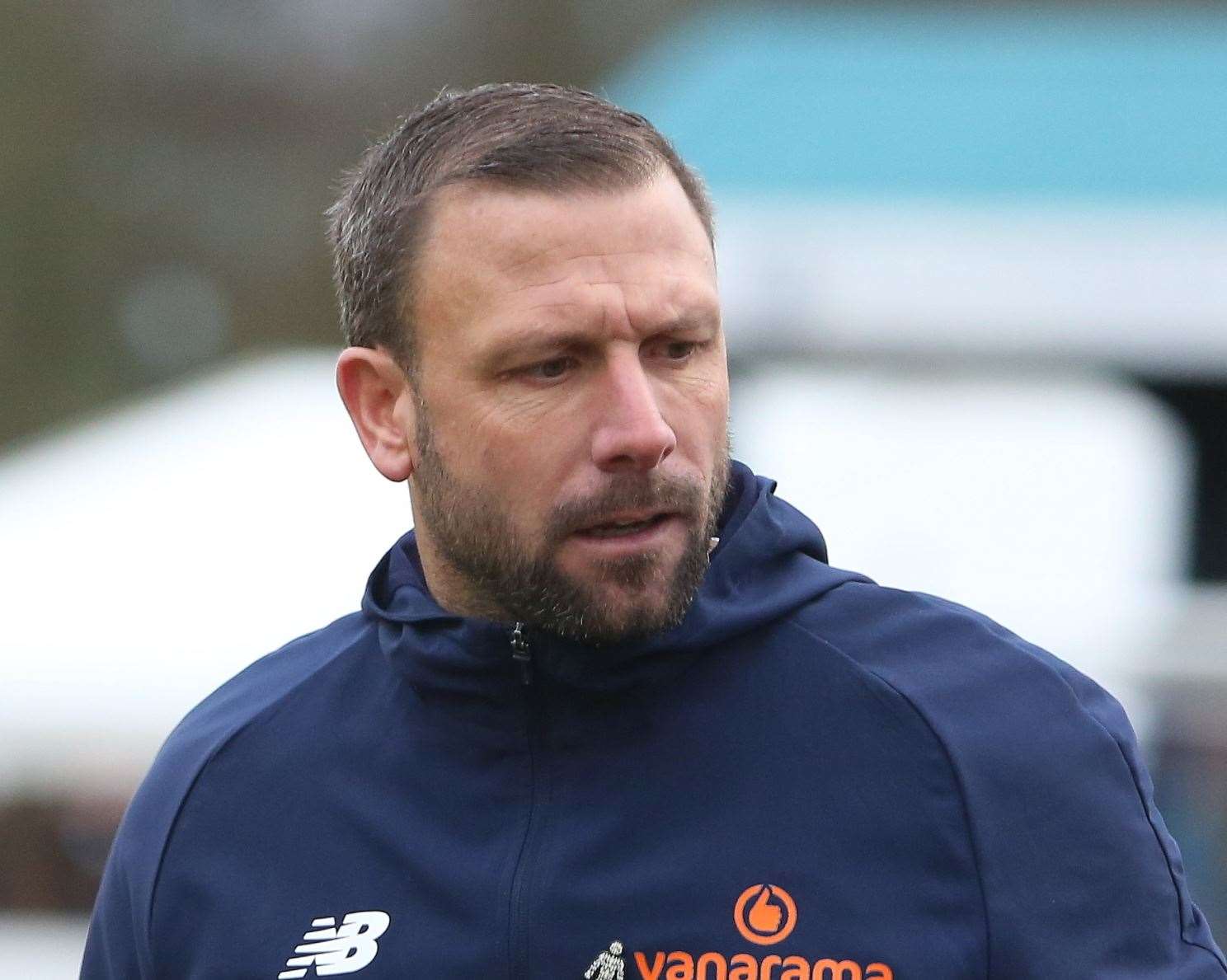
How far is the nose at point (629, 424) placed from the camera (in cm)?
211

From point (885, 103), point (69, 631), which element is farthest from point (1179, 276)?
point (69, 631)

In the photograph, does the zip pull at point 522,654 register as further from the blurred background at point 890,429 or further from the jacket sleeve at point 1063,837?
the blurred background at point 890,429

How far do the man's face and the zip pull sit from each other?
28 millimetres

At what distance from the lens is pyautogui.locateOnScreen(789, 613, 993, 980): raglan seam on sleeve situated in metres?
1.98

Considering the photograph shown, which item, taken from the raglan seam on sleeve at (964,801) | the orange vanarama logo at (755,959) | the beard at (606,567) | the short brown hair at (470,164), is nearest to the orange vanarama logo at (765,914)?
the orange vanarama logo at (755,959)

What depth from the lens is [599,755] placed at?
2191 mm

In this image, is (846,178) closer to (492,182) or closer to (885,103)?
(885,103)

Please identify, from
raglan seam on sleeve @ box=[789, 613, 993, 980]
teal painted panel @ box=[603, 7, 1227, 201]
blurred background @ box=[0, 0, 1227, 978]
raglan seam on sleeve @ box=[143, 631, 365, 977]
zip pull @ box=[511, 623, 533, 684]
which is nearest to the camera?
raglan seam on sleeve @ box=[789, 613, 993, 980]

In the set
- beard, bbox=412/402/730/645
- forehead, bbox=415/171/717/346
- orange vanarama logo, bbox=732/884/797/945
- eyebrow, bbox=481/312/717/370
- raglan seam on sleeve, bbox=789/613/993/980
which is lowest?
orange vanarama logo, bbox=732/884/797/945

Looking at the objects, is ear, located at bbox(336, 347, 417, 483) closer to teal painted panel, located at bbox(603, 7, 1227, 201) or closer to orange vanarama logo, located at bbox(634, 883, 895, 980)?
orange vanarama logo, located at bbox(634, 883, 895, 980)

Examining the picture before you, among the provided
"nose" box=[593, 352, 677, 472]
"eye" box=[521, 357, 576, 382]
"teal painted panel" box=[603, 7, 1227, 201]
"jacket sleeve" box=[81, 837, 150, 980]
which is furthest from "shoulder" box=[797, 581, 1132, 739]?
"teal painted panel" box=[603, 7, 1227, 201]

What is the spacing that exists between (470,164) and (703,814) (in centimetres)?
80

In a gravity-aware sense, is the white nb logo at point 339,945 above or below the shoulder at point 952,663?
below

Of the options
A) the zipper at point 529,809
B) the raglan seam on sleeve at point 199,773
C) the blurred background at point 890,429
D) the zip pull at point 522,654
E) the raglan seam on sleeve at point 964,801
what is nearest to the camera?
the raglan seam on sleeve at point 964,801
